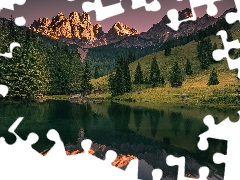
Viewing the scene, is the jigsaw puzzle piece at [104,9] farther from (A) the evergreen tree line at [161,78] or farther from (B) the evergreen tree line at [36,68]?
(A) the evergreen tree line at [161,78]

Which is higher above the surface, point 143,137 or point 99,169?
point 99,169

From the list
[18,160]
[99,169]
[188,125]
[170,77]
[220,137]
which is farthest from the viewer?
[170,77]

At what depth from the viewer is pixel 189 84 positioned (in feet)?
261

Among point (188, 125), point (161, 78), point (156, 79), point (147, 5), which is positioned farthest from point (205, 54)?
point (147, 5)

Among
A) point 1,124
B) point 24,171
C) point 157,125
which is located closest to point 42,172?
point 24,171

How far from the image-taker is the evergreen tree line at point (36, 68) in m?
64.1

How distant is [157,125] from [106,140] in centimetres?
926

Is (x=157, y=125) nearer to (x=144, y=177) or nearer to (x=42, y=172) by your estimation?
(x=144, y=177)

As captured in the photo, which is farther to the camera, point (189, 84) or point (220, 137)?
point (189, 84)

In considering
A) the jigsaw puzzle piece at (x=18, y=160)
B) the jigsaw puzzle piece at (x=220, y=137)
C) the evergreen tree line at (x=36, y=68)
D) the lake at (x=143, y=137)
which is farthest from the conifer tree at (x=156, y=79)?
the jigsaw puzzle piece at (x=220, y=137)

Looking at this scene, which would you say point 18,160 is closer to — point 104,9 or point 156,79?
point 104,9

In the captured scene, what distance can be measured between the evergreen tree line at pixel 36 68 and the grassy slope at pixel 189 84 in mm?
12768

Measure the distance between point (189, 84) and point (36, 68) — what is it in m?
38.2

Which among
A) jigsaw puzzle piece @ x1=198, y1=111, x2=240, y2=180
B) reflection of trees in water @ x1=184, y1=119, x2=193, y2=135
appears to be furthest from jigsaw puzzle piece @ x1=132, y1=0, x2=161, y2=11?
reflection of trees in water @ x1=184, y1=119, x2=193, y2=135
